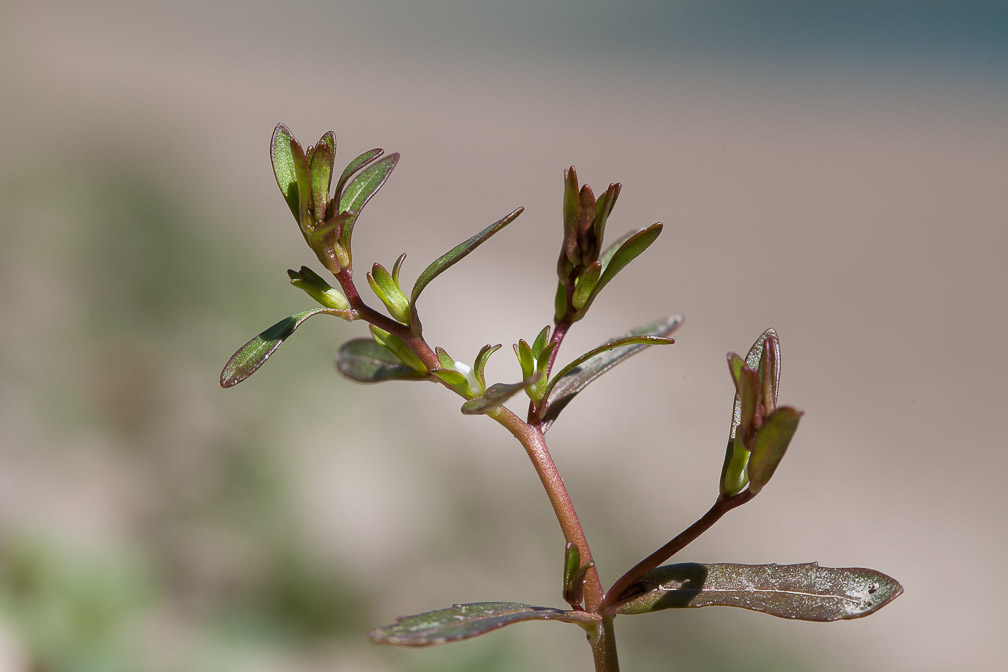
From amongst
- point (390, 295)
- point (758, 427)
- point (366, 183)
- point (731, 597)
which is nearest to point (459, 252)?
point (390, 295)

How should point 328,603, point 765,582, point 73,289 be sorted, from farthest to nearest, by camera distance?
point 73,289
point 328,603
point 765,582

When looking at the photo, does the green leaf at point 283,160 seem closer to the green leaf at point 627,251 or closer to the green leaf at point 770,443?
the green leaf at point 627,251

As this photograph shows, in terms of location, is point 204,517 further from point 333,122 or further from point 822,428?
point 333,122

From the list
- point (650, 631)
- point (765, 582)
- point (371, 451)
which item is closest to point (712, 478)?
point (650, 631)

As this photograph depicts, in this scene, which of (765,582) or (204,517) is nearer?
(765,582)

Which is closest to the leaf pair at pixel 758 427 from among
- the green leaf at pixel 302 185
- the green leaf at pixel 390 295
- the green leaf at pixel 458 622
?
the green leaf at pixel 458 622

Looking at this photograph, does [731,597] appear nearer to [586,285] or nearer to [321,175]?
[586,285]

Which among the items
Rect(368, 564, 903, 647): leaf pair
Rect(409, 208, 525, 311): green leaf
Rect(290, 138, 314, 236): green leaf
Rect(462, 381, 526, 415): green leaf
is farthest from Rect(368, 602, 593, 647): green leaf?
Rect(290, 138, 314, 236): green leaf
